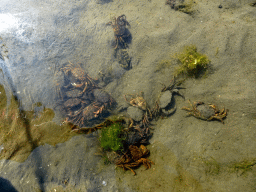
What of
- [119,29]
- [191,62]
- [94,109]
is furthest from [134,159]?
[119,29]

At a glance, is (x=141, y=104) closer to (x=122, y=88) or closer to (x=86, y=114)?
(x=122, y=88)

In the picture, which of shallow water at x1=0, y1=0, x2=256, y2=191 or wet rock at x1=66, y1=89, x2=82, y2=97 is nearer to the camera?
shallow water at x1=0, y1=0, x2=256, y2=191

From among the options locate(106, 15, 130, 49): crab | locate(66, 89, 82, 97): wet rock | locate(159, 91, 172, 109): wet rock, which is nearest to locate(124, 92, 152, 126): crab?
locate(159, 91, 172, 109): wet rock

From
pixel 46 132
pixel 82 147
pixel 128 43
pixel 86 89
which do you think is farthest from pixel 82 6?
pixel 82 147

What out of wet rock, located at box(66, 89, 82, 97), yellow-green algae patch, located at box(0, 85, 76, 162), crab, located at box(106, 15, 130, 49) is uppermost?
crab, located at box(106, 15, 130, 49)

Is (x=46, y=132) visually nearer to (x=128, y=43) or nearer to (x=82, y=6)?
(x=128, y=43)

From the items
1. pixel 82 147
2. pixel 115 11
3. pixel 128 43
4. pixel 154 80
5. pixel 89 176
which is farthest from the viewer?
pixel 115 11

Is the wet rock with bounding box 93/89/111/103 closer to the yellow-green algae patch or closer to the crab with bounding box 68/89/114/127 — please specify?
the crab with bounding box 68/89/114/127
